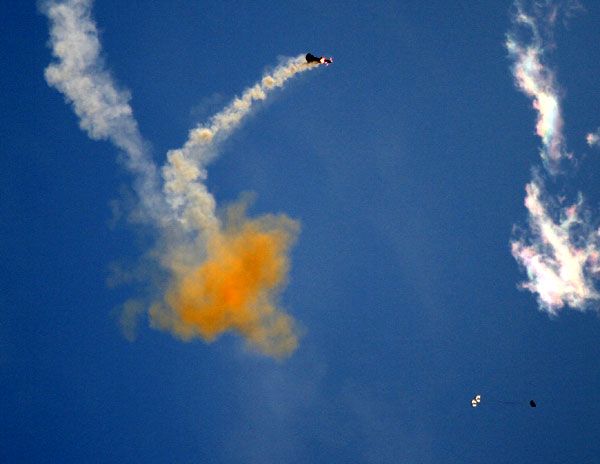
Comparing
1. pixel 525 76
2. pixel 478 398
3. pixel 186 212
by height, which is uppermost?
pixel 525 76

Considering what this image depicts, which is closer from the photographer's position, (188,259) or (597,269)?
(188,259)

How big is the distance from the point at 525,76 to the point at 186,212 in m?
33.5

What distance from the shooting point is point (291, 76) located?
4159 cm

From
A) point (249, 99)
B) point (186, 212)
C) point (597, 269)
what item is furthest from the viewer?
point (597, 269)

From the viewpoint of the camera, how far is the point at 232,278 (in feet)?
133

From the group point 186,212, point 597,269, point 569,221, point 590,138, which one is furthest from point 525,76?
point 186,212

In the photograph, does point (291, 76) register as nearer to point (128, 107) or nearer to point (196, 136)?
point (196, 136)

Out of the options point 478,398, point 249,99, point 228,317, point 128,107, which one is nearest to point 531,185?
point 478,398

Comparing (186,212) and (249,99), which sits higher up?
(249,99)

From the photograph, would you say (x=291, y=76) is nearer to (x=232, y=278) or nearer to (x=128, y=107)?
(x=128, y=107)

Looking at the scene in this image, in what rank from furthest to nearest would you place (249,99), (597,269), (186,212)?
(597,269), (249,99), (186,212)

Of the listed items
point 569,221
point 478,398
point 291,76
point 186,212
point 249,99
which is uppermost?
point 291,76

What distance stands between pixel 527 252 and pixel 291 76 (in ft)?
92.4

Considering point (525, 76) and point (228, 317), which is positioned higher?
point (525, 76)
